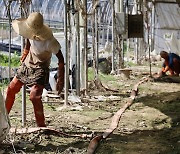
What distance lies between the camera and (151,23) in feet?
67.9

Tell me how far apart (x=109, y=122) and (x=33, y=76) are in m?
1.66

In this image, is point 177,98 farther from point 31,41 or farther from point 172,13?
point 172,13

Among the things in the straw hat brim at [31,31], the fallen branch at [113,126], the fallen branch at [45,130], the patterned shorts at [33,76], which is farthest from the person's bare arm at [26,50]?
the fallen branch at [113,126]

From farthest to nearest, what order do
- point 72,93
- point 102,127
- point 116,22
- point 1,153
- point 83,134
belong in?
Result: 1. point 116,22
2. point 72,93
3. point 102,127
4. point 83,134
5. point 1,153

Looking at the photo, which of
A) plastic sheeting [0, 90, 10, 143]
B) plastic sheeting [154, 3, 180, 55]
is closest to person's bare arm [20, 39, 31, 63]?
plastic sheeting [0, 90, 10, 143]

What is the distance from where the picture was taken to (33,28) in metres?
6.30

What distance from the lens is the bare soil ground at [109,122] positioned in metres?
5.69

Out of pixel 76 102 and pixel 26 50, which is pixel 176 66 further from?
pixel 26 50

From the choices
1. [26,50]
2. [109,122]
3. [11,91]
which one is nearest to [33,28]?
[26,50]

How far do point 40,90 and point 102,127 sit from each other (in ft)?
4.15

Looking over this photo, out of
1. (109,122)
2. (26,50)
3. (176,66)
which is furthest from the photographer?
(176,66)

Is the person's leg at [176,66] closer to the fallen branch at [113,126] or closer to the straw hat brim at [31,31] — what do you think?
the fallen branch at [113,126]

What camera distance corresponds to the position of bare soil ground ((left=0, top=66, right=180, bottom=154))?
5.69m

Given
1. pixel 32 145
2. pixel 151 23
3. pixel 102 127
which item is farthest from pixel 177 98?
pixel 151 23
